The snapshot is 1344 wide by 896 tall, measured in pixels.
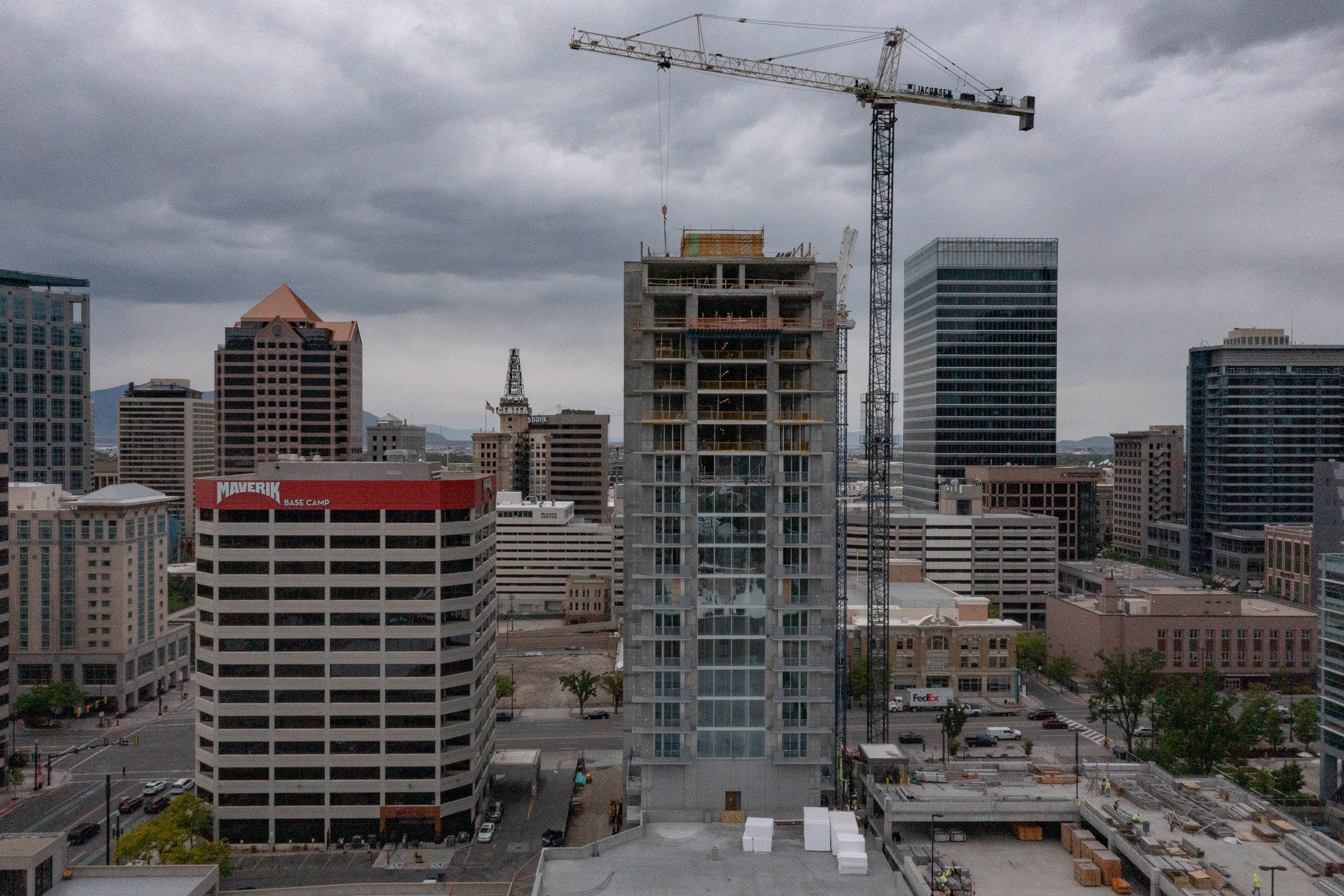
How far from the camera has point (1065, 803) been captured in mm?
61375

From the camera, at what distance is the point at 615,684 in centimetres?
12412

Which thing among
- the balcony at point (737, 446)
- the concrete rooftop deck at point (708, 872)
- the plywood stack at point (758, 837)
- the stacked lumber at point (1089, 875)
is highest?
the balcony at point (737, 446)

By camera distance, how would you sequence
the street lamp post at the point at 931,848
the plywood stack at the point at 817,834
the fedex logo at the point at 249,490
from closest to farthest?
the plywood stack at the point at 817,834
the street lamp post at the point at 931,848
the fedex logo at the point at 249,490

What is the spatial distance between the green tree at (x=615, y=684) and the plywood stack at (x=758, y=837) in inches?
2737

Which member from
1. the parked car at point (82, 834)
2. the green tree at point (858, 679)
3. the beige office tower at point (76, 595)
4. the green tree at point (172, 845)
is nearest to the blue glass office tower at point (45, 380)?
the beige office tower at point (76, 595)

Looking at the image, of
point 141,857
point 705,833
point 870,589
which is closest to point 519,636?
point 870,589

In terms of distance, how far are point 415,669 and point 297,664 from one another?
33.8ft

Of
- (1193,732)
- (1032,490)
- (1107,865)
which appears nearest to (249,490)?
(1107,865)

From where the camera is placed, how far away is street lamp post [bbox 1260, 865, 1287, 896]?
45125mm

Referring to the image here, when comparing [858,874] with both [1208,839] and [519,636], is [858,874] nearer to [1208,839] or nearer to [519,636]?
[1208,839]

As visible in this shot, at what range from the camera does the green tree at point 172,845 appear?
215 feet

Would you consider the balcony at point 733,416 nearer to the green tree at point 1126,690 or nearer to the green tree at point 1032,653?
the green tree at point 1126,690

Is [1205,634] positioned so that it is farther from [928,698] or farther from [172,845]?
[172,845]

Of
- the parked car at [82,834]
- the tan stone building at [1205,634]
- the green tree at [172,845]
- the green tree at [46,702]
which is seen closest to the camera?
the green tree at [172,845]
